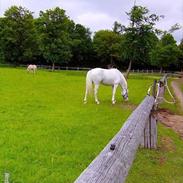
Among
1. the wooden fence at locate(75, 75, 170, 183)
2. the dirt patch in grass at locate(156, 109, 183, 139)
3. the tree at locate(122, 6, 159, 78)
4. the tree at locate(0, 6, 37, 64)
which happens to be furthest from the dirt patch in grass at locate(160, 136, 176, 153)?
the tree at locate(0, 6, 37, 64)

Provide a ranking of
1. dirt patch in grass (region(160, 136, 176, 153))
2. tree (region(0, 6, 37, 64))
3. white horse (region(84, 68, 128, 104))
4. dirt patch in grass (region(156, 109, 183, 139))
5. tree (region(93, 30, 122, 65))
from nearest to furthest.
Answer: dirt patch in grass (region(160, 136, 176, 153)), dirt patch in grass (region(156, 109, 183, 139)), white horse (region(84, 68, 128, 104)), tree (region(0, 6, 37, 64)), tree (region(93, 30, 122, 65))

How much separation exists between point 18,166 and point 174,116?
10.6 meters

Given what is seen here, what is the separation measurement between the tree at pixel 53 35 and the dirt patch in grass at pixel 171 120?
52.2 metres

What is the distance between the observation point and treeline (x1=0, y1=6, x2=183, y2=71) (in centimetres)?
5803

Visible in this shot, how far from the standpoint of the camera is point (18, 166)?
7.07 metres

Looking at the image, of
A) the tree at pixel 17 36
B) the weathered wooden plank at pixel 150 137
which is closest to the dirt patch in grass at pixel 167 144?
the weathered wooden plank at pixel 150 137

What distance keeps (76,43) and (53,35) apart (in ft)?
58.6

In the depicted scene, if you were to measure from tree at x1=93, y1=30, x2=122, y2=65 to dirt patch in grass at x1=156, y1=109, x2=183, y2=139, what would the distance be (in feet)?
230

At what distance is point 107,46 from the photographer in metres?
93.8

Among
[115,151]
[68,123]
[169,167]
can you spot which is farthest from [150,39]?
[115,151]

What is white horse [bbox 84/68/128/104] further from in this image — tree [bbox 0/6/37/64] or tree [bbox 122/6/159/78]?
tree [bbox 0/6/37/64]

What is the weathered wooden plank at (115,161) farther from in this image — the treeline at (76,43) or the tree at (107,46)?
the tree at (107,46)

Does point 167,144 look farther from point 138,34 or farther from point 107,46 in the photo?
point 107,46

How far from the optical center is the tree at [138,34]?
188ft
